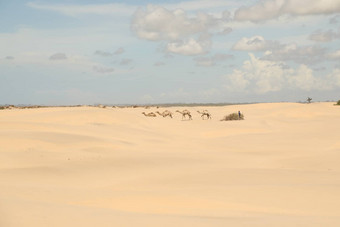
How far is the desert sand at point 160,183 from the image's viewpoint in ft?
15.9

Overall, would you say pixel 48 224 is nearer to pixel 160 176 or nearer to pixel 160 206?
pixel 160 206

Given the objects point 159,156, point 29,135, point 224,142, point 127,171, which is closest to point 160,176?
point 127,171

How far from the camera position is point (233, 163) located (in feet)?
38.4

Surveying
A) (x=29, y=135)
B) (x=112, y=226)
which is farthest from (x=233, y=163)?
(x=112, y=226)

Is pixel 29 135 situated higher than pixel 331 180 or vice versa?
pixel 29 135

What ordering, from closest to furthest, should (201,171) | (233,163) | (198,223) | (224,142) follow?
(198,223) → (201,171) → (233,163) → (224,142)

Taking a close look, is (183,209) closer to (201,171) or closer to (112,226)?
(112,226)

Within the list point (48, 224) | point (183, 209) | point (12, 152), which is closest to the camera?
point (48, 224)

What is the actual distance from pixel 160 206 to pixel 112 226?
5.75 ft

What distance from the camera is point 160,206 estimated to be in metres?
5.88

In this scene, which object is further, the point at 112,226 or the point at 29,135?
the point at 29,135

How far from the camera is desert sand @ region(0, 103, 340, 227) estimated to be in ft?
15.9

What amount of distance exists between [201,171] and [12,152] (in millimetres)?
5194

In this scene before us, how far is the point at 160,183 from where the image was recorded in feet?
27.5
